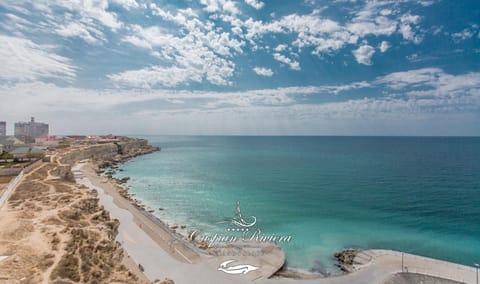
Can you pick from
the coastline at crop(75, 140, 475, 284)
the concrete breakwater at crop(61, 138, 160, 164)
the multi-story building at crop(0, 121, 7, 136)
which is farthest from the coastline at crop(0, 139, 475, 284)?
the multi-story building at crop(0, 121, 7, 136)

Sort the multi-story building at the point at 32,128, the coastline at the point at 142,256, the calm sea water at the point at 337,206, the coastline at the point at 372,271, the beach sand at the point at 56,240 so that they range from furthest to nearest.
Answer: the multi-story building at the point at 32,128 → the calm sea water at the point at 337,206 → the coastline at the point at 372,271 → the coastline at the point at 142,256 → the beach sand at the point at 56,240

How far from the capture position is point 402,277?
20.3 metres

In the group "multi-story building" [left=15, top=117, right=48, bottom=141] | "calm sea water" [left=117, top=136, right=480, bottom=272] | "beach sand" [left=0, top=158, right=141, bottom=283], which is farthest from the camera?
"multi-story building" [left=15, top=117, right=48, bottom=141]

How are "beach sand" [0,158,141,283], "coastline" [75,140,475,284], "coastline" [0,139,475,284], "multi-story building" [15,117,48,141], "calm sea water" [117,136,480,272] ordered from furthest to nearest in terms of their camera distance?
"multi-story building" [15,117,48,141] < "calm sea water" [117,136,480,272] < "coastline" [75,140,475,284] < "coastline" [0,139,475,284] < "beach sand" [0,158,141,283]

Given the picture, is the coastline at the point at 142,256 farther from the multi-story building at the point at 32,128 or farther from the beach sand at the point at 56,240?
the multi-story building at the point at 32,128

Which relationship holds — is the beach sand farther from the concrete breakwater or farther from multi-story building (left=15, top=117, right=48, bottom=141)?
multi-story building (left=15, top=117, right=48, bottom=141)

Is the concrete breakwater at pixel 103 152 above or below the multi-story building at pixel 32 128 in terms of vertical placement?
below

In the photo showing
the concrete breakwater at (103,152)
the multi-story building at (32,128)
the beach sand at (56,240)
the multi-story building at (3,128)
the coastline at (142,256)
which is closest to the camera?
the beach sand at (56,240)

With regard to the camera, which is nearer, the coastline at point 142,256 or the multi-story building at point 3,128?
the coastline at point 142,256

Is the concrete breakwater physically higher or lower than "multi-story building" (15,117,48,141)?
lower

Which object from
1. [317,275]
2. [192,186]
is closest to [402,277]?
[317,275]

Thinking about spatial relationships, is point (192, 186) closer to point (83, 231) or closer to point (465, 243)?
point (83, 231)

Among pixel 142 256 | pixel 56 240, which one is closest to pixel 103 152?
pixel 56 240

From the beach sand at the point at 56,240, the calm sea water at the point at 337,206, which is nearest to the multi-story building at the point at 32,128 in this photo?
the calm sea water at the point at 337,206
